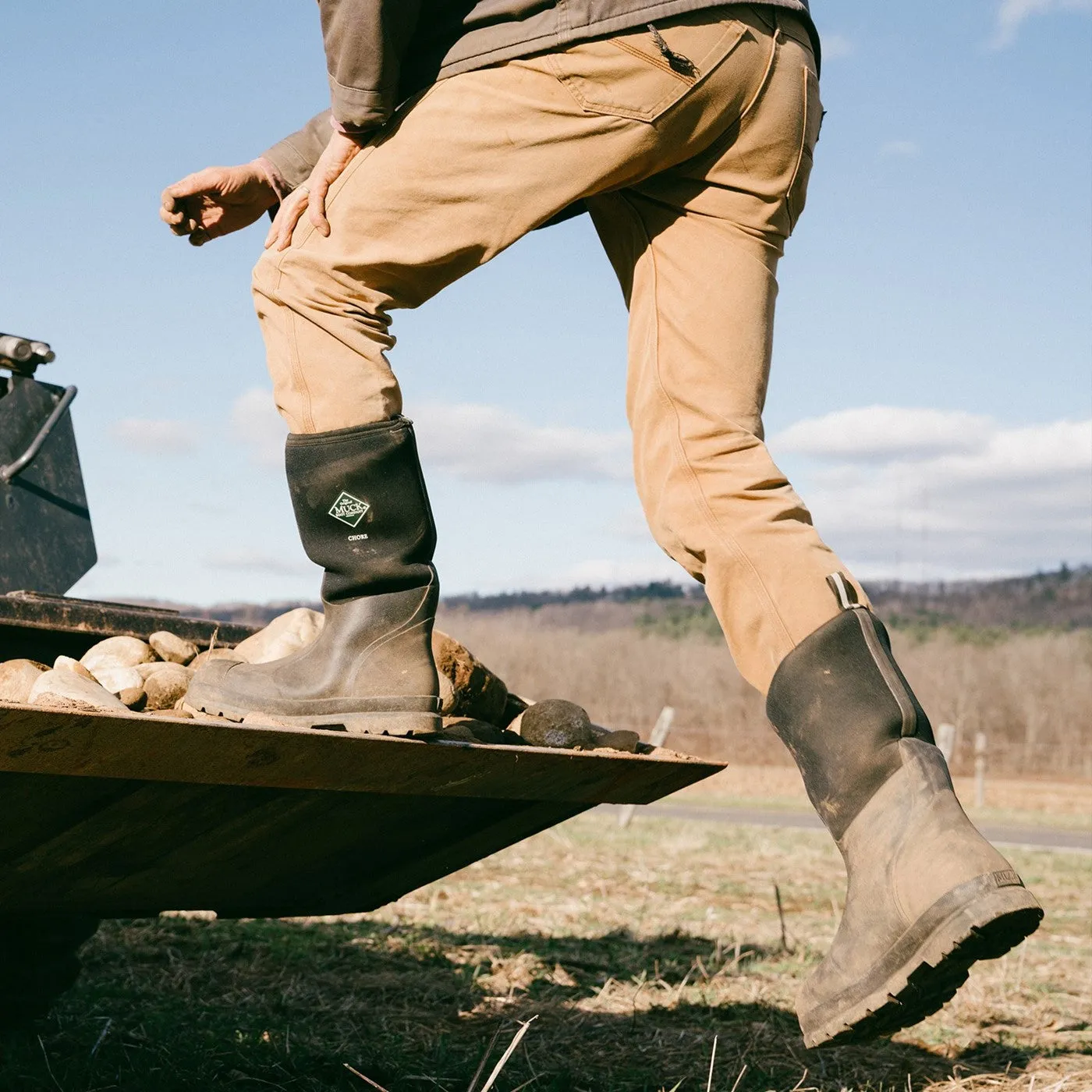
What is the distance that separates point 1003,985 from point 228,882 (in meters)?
3.13

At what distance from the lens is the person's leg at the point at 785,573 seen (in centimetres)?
226

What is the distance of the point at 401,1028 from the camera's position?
3961 millimetres

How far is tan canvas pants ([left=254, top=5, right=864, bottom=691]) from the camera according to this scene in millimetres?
2328

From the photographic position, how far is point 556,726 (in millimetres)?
3076

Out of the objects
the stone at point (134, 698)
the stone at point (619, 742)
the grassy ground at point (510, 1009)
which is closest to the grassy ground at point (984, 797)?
the grassy ground at point (510, 1009)

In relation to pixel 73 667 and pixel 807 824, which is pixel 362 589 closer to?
pixel 73 667

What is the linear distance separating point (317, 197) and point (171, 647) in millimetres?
1325

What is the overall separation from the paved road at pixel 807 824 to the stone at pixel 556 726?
1352 cm

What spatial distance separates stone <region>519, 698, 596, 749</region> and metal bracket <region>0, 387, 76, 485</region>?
67.5 inches

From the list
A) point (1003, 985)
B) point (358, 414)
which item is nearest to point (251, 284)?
point (358, 414)

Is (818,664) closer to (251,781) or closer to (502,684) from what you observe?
(251,781)

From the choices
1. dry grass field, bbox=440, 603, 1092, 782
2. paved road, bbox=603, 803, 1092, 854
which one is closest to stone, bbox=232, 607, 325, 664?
paved road, bbox=603, 803, 1092, 854

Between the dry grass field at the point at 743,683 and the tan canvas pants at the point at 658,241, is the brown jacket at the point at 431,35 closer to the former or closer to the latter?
the tan canvas pants at the point at 658,241

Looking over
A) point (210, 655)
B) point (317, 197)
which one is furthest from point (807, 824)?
point (317, 197)
